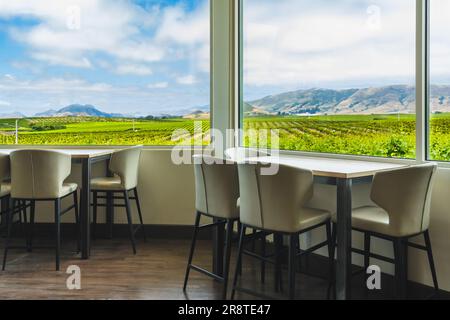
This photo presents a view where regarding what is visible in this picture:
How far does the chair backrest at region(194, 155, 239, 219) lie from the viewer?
110 inches

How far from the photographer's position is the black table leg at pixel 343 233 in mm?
2455

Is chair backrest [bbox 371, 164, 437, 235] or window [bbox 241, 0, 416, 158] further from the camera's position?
window [bbox 241, 0, 416, 158]

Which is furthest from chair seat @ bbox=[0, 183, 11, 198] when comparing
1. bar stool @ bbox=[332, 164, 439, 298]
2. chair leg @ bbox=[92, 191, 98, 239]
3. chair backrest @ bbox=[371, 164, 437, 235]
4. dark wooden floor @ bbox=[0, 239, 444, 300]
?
chair backrest @ bbox=[371, 164, 437, 235]

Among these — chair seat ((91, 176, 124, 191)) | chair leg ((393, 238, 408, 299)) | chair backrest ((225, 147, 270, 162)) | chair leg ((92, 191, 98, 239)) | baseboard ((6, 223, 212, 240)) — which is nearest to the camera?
chair leg ((393, 238, 408, 299))

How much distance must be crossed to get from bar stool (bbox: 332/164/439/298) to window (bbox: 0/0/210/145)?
2397 mm

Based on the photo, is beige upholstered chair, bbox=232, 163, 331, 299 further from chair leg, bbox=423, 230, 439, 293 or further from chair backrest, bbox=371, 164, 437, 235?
chair leg, bbox=423, 230, 439, 293

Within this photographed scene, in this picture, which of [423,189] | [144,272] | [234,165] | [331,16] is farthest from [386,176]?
[144,272]

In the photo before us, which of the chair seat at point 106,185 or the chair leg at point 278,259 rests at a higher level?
the chair seat at point 106,185

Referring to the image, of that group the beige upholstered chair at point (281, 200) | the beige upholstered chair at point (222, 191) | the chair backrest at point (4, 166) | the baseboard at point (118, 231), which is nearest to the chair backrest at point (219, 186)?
the beige upholstered chair at point (222, 191)

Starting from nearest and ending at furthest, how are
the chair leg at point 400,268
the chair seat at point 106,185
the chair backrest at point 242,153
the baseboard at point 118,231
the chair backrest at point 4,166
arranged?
1. the chair leg at point 400,268
2. the chair backrest at point 242,153
3. the chair backrest at point 4,166
4. the chair seat at point 106,185
5. the baseboard at point 118,231

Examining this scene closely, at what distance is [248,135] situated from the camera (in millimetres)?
4387

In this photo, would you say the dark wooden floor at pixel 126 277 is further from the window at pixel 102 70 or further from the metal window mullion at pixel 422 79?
the window at pixel 102 70

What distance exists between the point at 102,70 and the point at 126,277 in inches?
92.3

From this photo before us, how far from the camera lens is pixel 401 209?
2.45 meters
